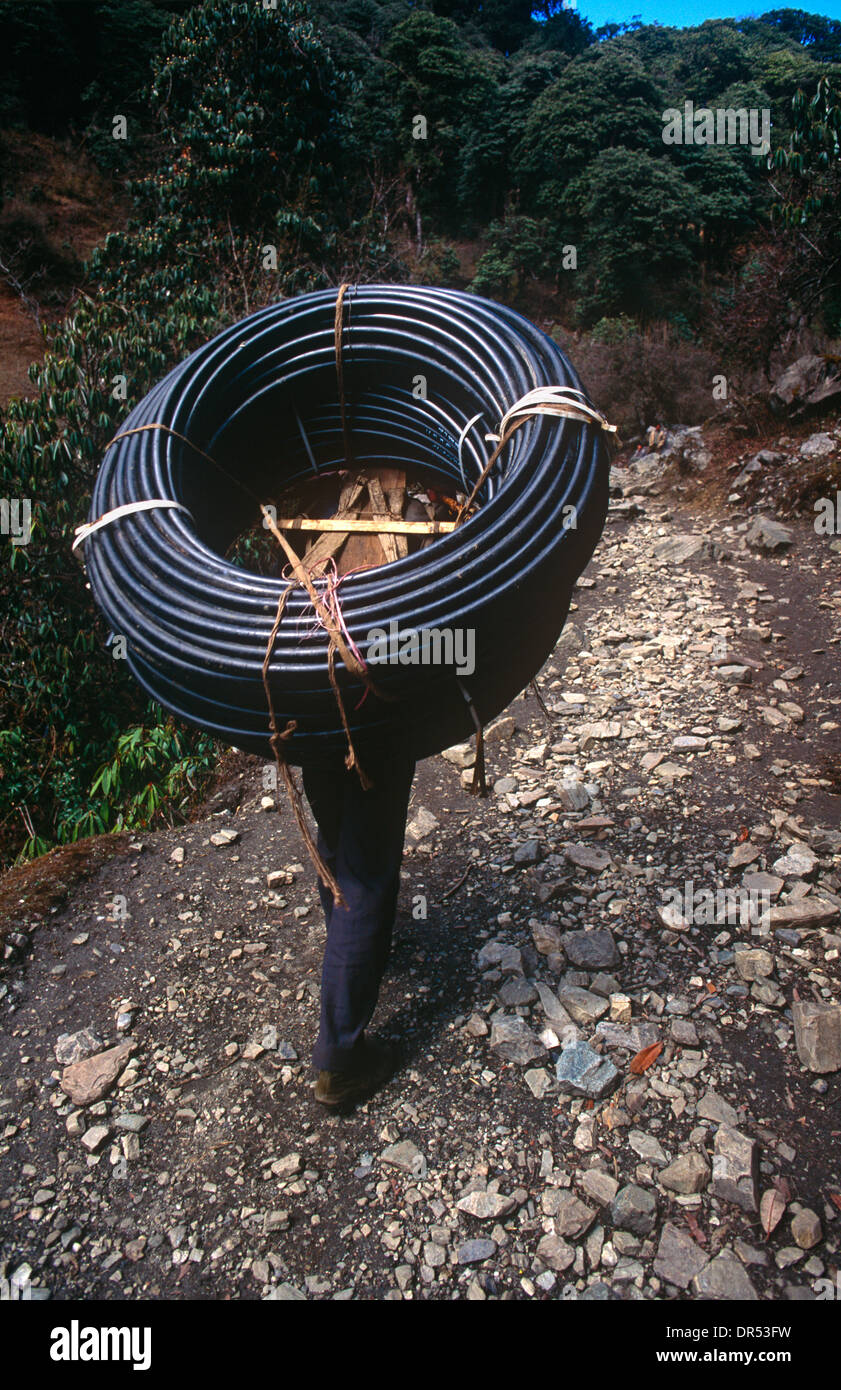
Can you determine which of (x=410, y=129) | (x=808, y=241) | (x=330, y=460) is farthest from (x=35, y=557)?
(x=410, y=129)

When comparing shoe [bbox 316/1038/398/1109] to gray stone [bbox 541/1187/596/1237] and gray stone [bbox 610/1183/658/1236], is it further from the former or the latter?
gray stone [bbox 610/1183/658/1236]

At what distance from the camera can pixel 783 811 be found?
3.14 metres

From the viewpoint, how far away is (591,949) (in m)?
2.54

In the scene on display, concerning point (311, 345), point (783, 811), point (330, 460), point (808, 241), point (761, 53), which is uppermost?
point (761, 53)

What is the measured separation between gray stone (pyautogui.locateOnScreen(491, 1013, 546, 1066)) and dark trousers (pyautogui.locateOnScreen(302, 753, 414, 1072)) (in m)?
0.43

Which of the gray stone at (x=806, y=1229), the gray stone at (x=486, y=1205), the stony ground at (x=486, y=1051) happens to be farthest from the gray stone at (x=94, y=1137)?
the gray stone at (x=806, y=1229)

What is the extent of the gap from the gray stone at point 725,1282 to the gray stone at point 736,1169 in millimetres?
138

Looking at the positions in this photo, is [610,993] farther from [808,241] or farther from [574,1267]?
[808,241]

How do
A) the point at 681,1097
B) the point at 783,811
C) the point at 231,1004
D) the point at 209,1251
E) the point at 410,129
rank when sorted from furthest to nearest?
1. the point at 410,129
2. the point at 783,811
3. the point at 231,1004
4. the point at 681,1097
5. the point at 209,1251

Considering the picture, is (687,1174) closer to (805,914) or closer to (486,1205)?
(486,1205)

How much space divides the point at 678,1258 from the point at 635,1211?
119 mm

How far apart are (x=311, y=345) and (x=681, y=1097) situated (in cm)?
235

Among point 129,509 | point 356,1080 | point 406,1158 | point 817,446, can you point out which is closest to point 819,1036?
point 406,1158

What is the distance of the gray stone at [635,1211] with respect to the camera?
1778 millimetres
